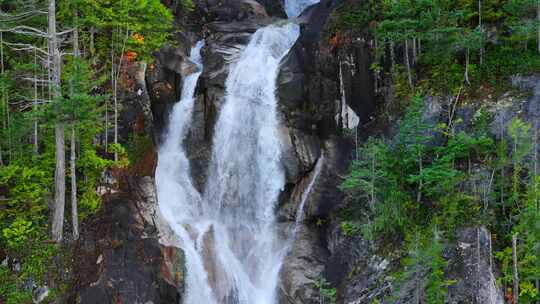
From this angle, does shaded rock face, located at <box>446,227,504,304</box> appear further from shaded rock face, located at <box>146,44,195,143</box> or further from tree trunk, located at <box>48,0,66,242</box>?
shaded rock face, located at <box>146,44,195,143</box>

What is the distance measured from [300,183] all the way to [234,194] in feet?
10.3

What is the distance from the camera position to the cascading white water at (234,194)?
62.0 feet

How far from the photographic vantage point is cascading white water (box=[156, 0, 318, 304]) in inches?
744

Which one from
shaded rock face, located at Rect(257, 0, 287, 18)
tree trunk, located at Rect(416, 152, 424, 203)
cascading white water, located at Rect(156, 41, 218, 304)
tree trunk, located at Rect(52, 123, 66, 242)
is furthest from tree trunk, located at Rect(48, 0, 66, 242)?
shaded rock face, located at Rect(257, 0, 287, 18)

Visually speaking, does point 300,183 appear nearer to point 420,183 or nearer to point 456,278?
point 420,183

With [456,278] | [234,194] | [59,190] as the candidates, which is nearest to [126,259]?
[59,190]

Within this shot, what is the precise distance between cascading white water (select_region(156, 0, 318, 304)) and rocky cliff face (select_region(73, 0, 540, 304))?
521 millimetres

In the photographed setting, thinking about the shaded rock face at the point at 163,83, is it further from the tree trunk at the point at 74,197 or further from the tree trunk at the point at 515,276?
the tree trunk at the point at 515,276

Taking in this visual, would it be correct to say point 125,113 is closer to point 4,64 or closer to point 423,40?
point 4,64

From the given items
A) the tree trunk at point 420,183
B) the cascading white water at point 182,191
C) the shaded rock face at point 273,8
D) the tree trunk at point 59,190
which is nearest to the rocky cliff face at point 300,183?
the cascading white water at point 182,191

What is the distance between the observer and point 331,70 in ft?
74.8

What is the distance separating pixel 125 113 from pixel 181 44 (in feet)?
26.1

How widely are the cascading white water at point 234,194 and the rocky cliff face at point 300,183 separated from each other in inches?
20.5

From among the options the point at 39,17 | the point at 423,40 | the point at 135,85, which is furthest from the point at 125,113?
the point at 423,40
